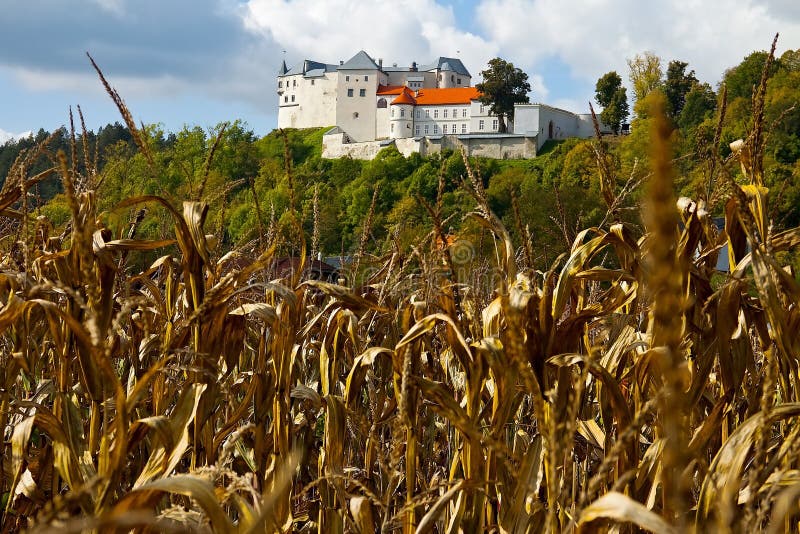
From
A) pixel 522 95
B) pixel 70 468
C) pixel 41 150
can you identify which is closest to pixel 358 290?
pixel 41 150

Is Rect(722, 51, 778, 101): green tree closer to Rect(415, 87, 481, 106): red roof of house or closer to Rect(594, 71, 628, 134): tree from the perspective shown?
Rect(594, 71, 628, 134): tree

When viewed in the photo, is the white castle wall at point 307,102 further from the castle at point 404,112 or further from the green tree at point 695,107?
the green tree at point 695,107

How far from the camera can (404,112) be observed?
96.4 meters

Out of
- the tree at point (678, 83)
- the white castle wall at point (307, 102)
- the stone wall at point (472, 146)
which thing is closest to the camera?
the tree at point (678, 83)

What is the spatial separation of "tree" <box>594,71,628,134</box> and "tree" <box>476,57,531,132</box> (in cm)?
895

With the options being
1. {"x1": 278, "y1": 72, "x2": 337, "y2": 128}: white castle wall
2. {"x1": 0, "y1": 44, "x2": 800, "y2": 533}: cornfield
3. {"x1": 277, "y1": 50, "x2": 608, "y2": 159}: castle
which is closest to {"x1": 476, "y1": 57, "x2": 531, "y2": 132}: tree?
{"x1": 277, "y1": 50, "x2": 608, "y2": 159}: castle

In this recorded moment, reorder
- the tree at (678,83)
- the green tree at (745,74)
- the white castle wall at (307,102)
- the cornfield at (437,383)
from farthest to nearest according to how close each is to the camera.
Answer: the white castle wall at (307,102)
the tree at (678,83)
the green tree at (745,74)
the cornfield at (437,383)

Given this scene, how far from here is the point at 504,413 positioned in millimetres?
2289

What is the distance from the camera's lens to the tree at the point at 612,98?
76.6 metres

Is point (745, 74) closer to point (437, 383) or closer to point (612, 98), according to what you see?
point (612, 98)

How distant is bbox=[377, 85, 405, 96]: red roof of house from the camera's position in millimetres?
102312

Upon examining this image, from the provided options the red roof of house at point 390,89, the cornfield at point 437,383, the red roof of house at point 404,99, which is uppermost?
the red roof of house at point 390,89

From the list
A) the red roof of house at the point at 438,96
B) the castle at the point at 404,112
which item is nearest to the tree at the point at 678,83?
the castle at the point at 404,112

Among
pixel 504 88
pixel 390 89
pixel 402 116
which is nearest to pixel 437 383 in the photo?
pixel 504 88
